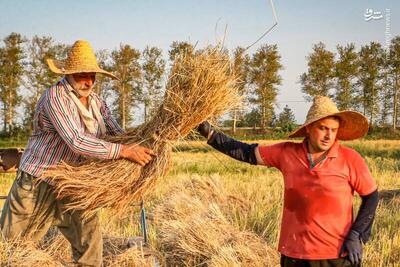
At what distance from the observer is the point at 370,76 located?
1326 inches

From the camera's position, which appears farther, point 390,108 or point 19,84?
point 390,108

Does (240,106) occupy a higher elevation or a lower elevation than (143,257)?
higher

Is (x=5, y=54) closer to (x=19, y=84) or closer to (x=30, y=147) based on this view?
(x=19, y=84)

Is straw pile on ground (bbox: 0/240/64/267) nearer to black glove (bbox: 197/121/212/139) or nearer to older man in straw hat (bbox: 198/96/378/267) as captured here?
black glove (bbox: 197/121/212/139)

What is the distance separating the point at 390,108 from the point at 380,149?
1598cm

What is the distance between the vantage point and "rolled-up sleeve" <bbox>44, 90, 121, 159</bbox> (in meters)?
3.04

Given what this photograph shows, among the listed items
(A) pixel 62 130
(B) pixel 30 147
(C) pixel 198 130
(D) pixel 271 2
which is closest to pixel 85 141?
(A) pixel 62 130

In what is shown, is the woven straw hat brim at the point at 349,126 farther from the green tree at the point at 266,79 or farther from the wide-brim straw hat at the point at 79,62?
the green tree at the point at 266,79

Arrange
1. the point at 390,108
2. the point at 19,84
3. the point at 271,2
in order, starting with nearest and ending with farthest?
the point at 271,2, the point at 19,84, the point at 390,108

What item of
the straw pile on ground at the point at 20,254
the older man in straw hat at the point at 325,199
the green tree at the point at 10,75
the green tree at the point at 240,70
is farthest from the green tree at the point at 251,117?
the green tree at the point at 10,75

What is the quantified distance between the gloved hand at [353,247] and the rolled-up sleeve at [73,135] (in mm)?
1395

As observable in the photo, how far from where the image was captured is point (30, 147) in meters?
3.29

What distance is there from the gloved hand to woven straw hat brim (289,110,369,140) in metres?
0.60

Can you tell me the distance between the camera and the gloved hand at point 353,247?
2.58 meters
